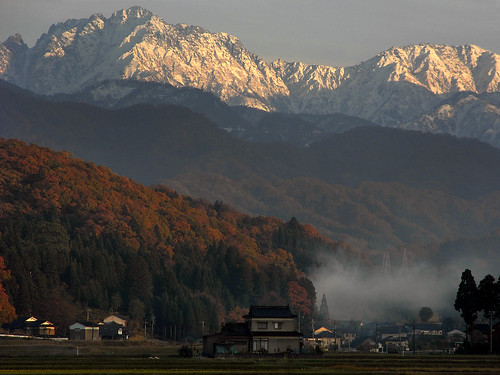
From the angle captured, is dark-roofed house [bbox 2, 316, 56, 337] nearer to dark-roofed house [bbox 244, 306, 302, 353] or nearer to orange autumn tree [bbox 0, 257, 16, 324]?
orange autumn tree [bbox 0, 257, 16, 324]

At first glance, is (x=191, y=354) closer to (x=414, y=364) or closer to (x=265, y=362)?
(x=265, y=362)

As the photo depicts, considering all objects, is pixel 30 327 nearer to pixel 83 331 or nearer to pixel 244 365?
pixel 83 331

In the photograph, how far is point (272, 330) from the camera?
131 m

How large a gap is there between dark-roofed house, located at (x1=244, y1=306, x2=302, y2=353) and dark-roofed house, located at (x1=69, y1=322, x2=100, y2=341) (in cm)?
4923

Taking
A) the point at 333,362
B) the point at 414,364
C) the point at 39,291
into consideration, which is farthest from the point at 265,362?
the point at 39,291

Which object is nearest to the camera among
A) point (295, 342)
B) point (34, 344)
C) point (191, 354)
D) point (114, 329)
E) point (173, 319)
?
point (191, 354)

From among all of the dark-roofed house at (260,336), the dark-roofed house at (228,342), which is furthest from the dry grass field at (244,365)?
the dark-roofed house at (260,336)

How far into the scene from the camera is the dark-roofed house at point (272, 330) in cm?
12888

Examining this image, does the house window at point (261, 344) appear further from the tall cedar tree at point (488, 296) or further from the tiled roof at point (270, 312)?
the tall cedar tree at point (488, 296)

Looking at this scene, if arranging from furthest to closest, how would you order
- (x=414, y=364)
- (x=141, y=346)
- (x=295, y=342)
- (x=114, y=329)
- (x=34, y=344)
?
1. (x=114, y=329)
2. (x=141, y=346)
3. (x=34, y=344)
4. (x=295, y=342)
5. (x=414, y=364)

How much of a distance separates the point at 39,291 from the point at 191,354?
80.6 metres

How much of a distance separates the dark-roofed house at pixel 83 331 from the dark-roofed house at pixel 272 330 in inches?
1938

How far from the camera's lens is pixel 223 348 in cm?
12500

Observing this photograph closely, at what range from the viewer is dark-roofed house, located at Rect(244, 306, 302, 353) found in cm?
12888
